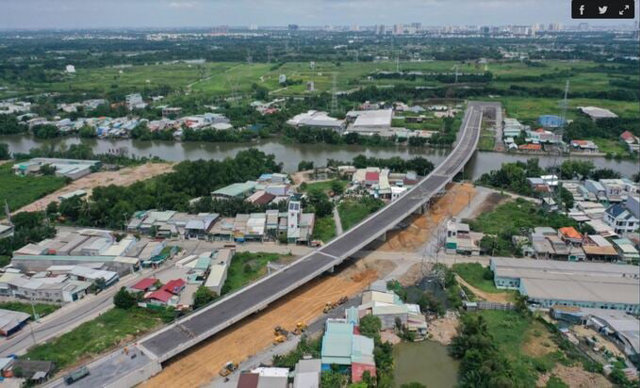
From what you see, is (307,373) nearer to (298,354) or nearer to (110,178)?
(298,354)

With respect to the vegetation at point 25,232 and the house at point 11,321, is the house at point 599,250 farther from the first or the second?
the vegetation at point 25,232

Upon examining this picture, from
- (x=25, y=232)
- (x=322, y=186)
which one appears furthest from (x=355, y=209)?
(x=25, y=232)

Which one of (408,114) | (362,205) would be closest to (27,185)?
(362,205)

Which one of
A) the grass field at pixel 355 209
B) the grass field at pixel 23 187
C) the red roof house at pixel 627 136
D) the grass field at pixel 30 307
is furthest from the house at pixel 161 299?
the red roof house at pixel 627 136

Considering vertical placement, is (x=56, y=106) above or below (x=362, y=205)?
above

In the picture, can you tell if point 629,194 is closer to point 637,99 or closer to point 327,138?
point 327,138

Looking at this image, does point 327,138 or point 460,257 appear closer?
point 460,257
